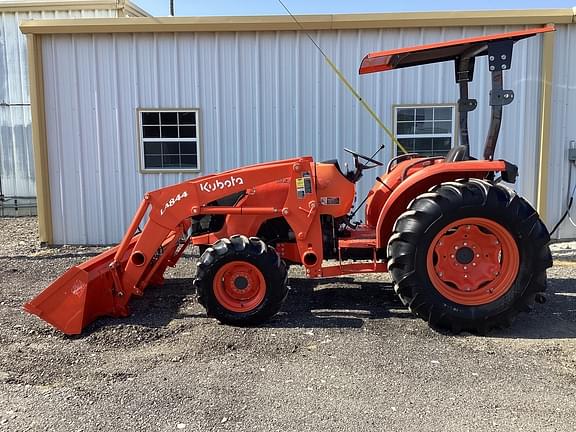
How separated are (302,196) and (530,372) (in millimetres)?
2326

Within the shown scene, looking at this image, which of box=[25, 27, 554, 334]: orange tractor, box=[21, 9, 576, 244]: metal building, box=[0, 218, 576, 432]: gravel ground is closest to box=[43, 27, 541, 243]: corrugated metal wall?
box=[21, 9, 576, 244]: metal building

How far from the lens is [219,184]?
4832 millimetres

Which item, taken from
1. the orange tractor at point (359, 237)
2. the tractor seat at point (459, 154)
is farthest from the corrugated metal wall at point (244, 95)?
the tractor seat at point (459, 154)

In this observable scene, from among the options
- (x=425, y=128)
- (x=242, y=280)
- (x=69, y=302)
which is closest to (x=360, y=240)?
(x=242, y=280)

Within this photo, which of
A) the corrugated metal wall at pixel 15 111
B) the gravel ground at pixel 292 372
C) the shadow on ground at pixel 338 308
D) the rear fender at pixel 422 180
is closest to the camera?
the gravel ground at pixel 292 372

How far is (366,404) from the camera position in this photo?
10.4ft

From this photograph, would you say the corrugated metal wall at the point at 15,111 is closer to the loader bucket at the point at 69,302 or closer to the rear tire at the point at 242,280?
the loader bucket at the point at 69,302

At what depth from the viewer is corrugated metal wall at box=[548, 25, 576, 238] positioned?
26.2 ft

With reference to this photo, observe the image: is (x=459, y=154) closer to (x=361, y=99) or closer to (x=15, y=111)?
(x=361, y=99)

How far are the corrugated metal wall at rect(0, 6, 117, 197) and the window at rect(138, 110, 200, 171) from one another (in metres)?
5.14

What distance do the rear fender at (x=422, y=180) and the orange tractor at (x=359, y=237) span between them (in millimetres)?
12

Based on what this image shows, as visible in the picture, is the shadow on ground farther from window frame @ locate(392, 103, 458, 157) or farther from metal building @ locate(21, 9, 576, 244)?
window frame @ locate(392, 103, 458, 157)

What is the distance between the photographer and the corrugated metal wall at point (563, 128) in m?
7.99

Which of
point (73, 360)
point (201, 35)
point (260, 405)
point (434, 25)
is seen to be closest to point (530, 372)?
point (260, 405)
